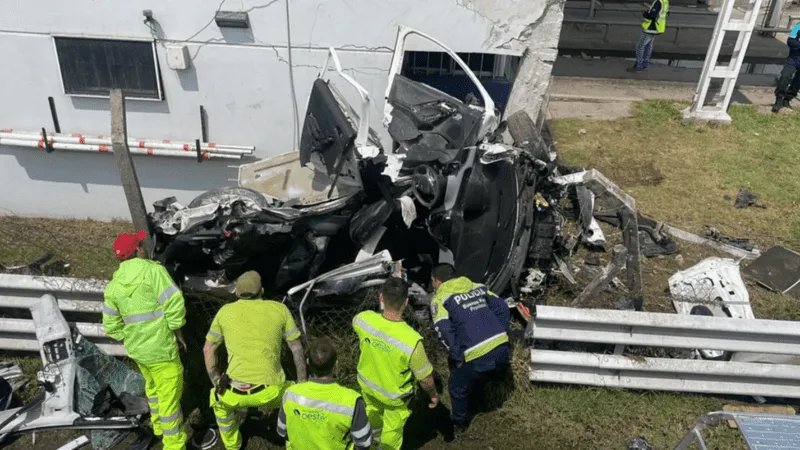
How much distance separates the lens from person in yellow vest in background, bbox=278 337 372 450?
129 inches

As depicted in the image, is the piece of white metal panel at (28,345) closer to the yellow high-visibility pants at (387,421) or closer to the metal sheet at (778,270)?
the yellow high-visibility pants at (387,421)

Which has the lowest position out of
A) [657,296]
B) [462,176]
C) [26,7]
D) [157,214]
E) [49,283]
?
[657,296]

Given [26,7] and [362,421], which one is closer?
[362,421]

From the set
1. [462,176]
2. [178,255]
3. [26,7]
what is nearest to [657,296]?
[462,176]

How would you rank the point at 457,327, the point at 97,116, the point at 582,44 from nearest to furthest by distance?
the point at 457,327, the point at 97,116, the point at 582,44

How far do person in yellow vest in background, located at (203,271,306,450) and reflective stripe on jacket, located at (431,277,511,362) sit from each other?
102 cm

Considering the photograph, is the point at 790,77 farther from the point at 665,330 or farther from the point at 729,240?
the point at 665,330

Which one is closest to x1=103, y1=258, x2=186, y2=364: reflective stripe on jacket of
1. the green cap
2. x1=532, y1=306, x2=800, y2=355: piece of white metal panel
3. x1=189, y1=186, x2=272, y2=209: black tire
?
the green cap

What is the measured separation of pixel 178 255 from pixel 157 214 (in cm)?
43

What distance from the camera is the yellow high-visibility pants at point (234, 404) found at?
3.95 meters

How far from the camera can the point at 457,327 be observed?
13.6 feet

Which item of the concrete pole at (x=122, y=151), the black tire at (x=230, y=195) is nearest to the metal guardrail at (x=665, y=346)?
the black tire at (x=230, y=195)

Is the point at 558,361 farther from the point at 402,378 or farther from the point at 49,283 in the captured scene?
the point at 49,283

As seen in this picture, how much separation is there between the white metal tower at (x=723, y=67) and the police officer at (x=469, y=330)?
7.25 metres
